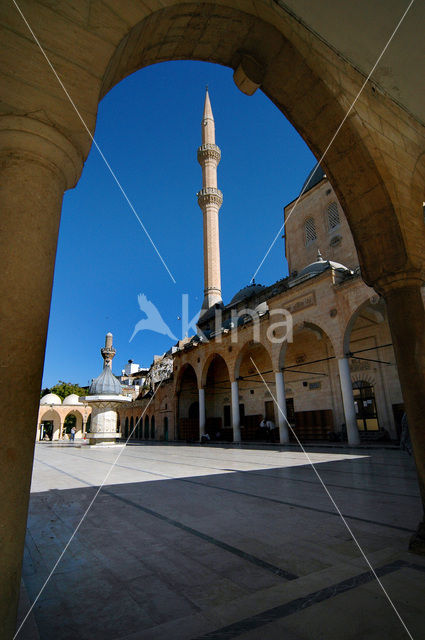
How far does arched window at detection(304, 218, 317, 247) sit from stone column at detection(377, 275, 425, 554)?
19.1 meters

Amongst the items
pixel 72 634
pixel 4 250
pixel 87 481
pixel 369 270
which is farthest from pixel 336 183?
pixel 87 481

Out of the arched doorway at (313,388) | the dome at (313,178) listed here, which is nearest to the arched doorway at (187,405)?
the arched doorway at (313,388)

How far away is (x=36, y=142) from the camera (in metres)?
1.79

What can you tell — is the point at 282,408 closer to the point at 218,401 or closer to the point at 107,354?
the point at 218,401

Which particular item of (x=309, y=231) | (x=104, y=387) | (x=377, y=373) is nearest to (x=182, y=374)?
(x=104, y=387)

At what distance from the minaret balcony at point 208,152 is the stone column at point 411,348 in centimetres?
3176

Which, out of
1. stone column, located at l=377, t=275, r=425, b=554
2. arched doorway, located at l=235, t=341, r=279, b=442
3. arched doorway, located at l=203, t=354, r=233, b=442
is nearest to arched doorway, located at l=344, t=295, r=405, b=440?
arched doorway, located at l=235, t=341, r=279, b=442

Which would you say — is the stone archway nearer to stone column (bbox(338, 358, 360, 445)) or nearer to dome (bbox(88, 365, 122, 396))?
stone column (bbox(338, 358, 360, 445))

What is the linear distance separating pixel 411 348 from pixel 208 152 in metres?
32.9

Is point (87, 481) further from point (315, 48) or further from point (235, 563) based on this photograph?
point (315, 48)

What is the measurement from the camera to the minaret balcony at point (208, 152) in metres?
31.9

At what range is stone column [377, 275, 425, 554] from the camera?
9.56ft

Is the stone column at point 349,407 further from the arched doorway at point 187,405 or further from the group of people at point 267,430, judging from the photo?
the arched doorway at point 187,405

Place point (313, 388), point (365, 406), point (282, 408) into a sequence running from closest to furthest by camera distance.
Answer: point (282, 408) → point (365, 406) → point (313, 388)
